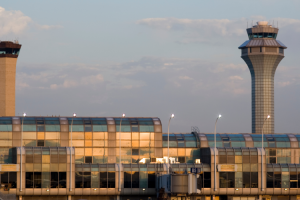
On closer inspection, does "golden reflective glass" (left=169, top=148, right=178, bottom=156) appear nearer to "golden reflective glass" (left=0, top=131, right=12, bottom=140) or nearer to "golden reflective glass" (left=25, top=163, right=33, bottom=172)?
"golden reflective glass" (left=25, top=163, right=33, bottom=172)

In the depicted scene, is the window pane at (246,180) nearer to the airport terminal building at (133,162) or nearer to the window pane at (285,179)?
the airport terminal building at (133,162)

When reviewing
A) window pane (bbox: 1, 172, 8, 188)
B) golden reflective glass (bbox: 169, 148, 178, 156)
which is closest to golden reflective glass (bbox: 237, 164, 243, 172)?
golden reflective glass (bbox: 169, 148, 178, 156)

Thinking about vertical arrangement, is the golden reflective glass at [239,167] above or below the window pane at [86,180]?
above

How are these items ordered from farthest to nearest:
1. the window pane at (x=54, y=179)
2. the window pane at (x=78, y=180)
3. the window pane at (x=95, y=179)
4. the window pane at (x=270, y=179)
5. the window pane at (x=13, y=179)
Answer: the window pane at (x=270, y=179) < the window pane at (x=95, y=179) < the window pane at (x=78, y=180) < the window pane at (x=54, y=179) < the window pane at (x=13, y=179)

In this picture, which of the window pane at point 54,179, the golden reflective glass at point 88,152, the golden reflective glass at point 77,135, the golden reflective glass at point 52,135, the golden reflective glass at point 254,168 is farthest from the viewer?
the golden reflective glass at point 88,152

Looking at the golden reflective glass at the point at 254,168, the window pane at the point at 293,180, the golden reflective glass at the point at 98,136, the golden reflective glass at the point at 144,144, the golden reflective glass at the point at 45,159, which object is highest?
the golden reflective glass at the point at 98,136

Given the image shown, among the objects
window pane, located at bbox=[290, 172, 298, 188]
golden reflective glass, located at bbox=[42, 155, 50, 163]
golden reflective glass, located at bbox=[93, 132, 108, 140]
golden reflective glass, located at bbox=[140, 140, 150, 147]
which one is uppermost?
golden reflective glass, located at bbox=[93, 132, 108, 140]

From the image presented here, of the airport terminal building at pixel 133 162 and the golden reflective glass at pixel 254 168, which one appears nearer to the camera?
the airport terminal building at pixel 133 162

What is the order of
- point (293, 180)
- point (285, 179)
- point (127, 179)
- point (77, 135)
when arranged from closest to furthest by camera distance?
point (127, 179) → point (285, 179) → point (293, 180) → point (77, 135)

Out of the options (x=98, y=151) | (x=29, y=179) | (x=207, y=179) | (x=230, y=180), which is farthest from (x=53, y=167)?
(x=230, y=180)

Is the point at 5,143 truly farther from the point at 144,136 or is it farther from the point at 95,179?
the point at 144,136

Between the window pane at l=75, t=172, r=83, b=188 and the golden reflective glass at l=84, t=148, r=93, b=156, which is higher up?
the golden reflective glass at l=84, t=148, r=93, b=156

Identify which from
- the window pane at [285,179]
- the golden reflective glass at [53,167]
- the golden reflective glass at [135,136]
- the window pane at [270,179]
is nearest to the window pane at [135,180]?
the golden reflective glass at [135,136]

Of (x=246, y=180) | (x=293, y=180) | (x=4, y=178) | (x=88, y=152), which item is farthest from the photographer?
(x=88, y=152)
